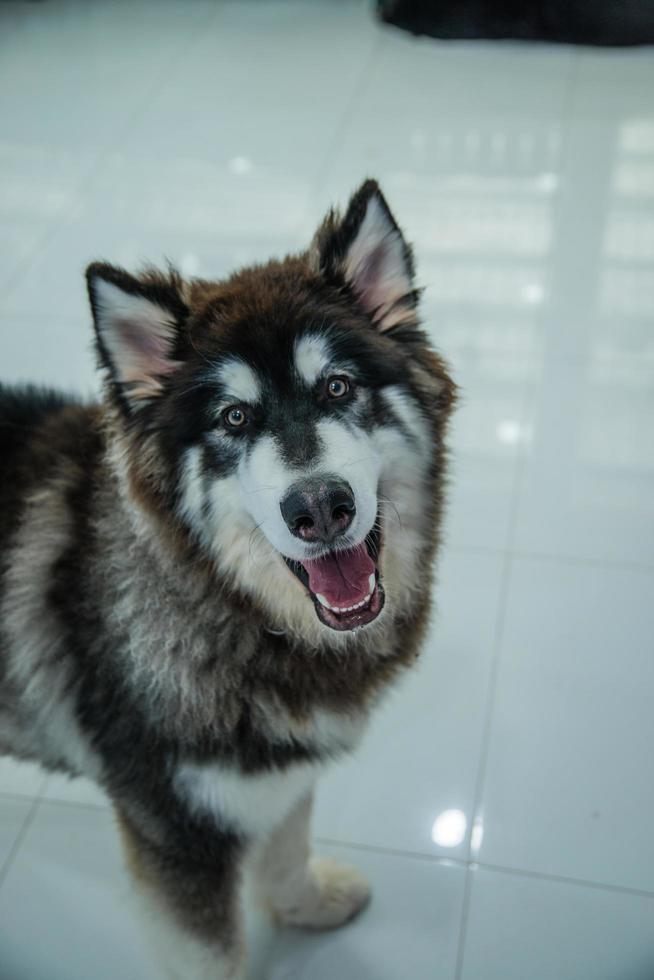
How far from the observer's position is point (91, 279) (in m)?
1.41

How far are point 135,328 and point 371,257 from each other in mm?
394

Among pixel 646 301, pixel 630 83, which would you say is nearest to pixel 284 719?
pixel 646 301

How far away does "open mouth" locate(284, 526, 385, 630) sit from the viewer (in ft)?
4.82

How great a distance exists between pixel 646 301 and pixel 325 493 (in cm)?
226

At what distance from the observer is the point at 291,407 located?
146 cm

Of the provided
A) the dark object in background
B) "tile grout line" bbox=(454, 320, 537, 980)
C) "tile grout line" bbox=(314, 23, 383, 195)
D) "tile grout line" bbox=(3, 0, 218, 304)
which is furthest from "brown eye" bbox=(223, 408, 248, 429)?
the dark object in background

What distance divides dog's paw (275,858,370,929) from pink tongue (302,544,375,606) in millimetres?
732

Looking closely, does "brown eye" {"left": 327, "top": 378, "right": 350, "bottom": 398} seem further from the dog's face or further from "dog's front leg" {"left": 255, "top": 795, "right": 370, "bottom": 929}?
"dog's front leg" {"left": 255, "top": 795, "right": 370, "bottom": 929}

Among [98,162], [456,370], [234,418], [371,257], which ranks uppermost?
[98,162]

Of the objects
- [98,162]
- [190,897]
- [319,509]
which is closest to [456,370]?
[319,509]

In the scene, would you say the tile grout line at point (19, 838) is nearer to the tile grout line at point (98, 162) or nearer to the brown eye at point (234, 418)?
the brown eye at point (234, 418)

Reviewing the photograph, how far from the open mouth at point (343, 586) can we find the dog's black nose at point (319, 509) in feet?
0.31

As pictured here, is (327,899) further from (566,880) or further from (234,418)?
(234,418)

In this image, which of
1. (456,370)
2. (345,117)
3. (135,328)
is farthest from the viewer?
(345,117)
